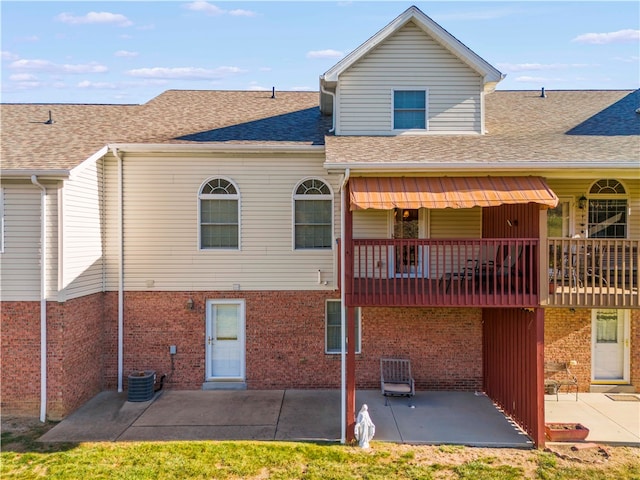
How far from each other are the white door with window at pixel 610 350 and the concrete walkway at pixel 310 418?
0.62 m

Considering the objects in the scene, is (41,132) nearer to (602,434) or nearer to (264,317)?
(264,317)

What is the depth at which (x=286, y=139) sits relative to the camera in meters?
11.2

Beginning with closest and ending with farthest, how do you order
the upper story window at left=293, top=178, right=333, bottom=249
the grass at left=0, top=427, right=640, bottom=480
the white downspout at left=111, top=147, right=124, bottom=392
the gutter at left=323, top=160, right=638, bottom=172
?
the grass at left=0, top=427, right=640, bottom=480 < the gutter at left=323, top=160, right=638, bottom=172 < the white downspout at left=111, top=147, right=124, bottom=392 < the upper story window at left=293, top=178, right=333, bottom=249

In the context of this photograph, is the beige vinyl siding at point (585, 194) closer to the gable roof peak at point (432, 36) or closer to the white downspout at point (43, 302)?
the gable roof peak at point (432, 36)

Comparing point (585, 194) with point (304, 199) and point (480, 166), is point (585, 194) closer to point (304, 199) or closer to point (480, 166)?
point (480, 166)

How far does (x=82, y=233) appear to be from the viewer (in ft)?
32.9

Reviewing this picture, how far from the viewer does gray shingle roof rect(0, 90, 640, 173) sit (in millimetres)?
9281

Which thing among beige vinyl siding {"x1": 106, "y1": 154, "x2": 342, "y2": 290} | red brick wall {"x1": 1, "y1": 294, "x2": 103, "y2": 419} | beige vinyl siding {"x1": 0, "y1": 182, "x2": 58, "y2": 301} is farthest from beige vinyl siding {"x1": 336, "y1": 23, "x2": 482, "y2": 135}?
red brick wall {"x1": 1, "y1": 294, "x2": 103, "y2": 419}

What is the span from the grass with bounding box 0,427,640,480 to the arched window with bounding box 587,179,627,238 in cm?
503

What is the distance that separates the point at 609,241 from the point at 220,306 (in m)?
8.72

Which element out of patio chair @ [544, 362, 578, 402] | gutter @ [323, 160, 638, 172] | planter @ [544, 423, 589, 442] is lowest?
planter @ [544, 423, 589, 442]

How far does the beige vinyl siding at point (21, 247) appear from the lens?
927cm

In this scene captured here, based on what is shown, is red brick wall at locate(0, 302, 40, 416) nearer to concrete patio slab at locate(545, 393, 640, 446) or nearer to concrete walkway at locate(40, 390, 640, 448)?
concrete walkway at locate(40, 390, 640, 448)

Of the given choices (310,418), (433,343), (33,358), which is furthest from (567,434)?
(33,358)
